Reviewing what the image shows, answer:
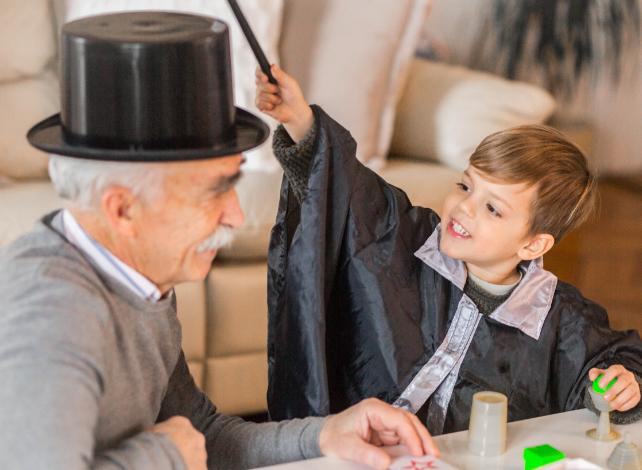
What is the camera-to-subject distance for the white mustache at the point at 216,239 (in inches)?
48.1

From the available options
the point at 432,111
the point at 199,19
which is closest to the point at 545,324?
the point at 199,19

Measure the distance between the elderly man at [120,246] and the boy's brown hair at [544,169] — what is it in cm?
60


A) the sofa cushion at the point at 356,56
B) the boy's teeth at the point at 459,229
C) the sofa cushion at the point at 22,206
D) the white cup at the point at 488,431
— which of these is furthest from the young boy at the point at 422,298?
the sofa cushion at the point at 356,56

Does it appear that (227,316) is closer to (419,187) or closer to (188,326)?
(188,326)

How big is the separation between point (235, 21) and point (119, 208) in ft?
5.67

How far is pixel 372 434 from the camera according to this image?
1.31m

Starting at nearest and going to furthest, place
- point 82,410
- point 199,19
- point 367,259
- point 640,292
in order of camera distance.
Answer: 1. point 82,410
2. point 199,19
3. point 367,259
4. point 640,292

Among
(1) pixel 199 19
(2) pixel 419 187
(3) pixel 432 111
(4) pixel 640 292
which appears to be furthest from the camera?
(4) pixel 640 292

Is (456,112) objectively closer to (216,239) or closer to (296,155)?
(296,155)

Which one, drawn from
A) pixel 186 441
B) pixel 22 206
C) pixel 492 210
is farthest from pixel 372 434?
pixel 22 206

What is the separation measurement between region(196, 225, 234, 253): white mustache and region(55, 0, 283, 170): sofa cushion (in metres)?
1.52

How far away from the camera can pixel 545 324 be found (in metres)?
1.70

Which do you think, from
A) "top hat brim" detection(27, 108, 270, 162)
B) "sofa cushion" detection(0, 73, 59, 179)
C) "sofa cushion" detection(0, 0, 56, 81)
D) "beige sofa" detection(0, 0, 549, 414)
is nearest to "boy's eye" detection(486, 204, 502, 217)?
"top hat brim" detection(27, 108, 270, 162)

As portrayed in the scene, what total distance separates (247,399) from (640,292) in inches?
64.3
